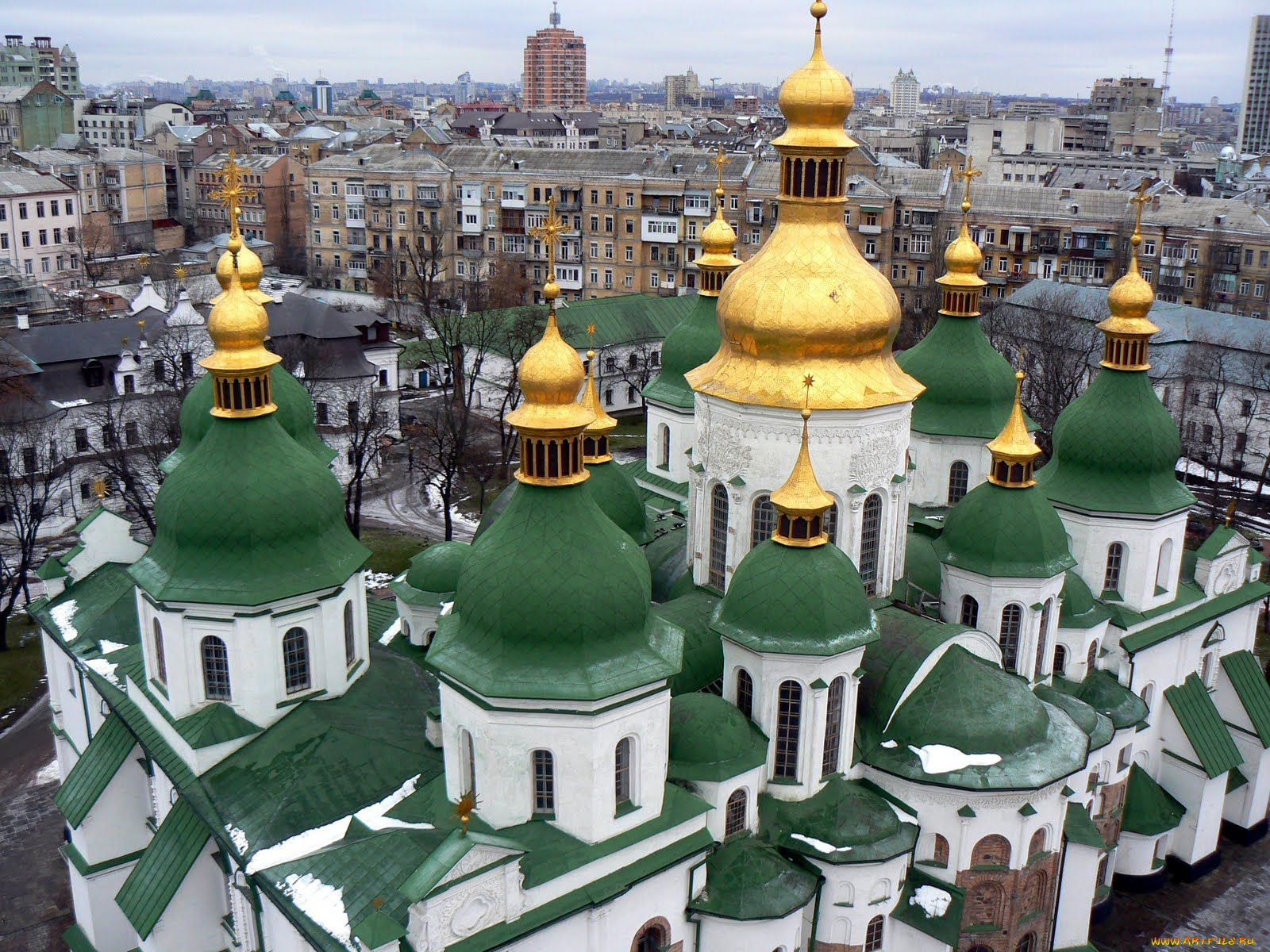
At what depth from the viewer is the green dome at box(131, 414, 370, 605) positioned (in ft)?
68.2

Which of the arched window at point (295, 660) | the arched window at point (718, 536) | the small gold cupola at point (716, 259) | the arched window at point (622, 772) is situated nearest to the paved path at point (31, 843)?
the arched window at point (295, 660)

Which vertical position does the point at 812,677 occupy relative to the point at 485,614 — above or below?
below

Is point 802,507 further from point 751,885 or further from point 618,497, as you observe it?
point 618,497

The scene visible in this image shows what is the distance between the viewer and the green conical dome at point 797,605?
19.7 metres

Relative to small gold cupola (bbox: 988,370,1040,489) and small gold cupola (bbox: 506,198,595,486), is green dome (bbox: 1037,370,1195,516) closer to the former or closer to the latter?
small gold cupola (bbox: 988,370,1040,489)

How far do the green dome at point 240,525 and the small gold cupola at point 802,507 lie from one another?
7677mm

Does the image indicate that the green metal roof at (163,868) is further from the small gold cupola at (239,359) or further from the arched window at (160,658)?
the small gold cupola at (239,359)

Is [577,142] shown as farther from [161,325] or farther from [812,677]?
[812,677]

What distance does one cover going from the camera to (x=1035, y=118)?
412 feet

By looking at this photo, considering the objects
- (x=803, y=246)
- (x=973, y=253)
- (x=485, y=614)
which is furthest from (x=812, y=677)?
(x=973, y=253)

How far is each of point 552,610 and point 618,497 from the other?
9.40m

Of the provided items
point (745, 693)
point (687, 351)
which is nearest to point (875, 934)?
point (745, 693)

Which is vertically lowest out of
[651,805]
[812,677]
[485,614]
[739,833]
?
[739,833]

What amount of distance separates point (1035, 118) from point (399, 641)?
115 meters
